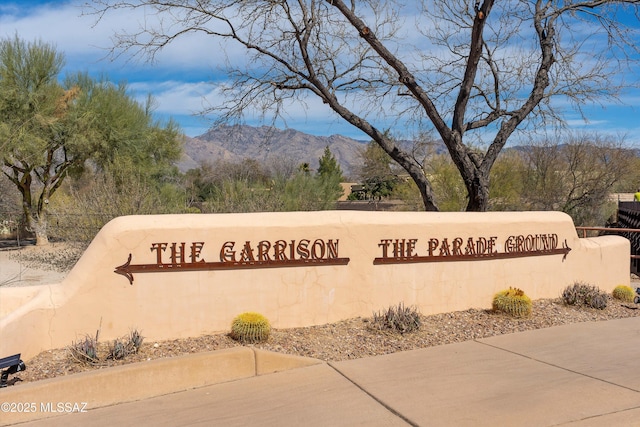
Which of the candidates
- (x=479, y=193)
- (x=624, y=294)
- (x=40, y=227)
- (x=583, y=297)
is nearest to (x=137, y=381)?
(x=583, y=297)

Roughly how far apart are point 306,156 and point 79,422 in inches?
6403

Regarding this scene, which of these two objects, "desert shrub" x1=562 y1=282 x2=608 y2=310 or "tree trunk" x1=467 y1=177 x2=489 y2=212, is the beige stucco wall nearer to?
"desert shrub" x1=562 y1=282 x2=608 y2=310

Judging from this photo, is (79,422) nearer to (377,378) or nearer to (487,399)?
(377,378)

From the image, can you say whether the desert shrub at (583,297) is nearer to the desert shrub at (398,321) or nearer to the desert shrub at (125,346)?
the desert shrub at (398,321)

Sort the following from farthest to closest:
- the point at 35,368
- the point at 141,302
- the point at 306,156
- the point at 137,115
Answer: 1. the point at 306,156
2. the point at 137,115
3. the point at 141,302
4. the point at 35,368

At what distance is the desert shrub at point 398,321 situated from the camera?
26.7ft

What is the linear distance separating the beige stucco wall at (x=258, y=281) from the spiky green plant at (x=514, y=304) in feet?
1.32

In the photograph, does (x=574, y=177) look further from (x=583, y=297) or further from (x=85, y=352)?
(x=85, y=352)

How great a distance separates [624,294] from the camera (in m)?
11.1

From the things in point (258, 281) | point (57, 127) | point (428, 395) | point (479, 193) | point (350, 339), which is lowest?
point (428, 395)

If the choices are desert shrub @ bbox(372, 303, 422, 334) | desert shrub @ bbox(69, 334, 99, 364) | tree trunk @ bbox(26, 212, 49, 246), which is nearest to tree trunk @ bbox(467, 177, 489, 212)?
desert shrub @ bbox(372, 303, 422, 334)

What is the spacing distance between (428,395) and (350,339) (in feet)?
6.30

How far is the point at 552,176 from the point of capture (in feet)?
102

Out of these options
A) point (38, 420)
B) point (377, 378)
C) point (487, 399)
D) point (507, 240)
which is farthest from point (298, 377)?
point (507, 240)
